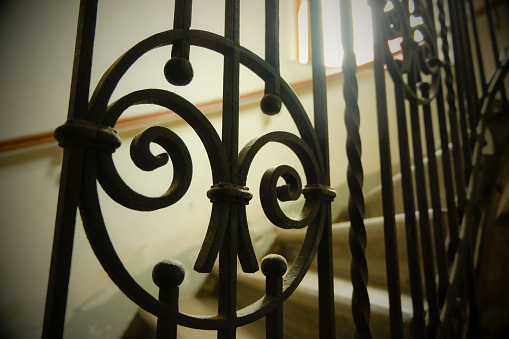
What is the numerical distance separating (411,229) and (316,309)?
50 centimetres

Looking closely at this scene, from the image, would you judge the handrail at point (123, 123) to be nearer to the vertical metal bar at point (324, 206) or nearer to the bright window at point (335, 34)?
the bright window at point (335, 34)

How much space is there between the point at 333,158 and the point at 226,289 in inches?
74.6

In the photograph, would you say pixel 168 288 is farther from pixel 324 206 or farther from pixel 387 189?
pixel 387 189

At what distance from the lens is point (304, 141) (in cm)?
50

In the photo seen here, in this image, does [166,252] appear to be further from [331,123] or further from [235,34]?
[235,34]

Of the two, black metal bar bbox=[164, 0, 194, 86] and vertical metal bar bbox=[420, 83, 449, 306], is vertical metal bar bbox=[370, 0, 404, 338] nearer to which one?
vertical metal bar bbox=[420, 83, 449, 306]

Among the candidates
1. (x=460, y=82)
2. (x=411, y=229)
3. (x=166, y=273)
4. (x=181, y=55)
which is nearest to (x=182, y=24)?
(x=181, y=55)


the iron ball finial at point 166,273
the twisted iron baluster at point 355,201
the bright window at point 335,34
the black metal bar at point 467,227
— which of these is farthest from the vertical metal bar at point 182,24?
the bright window at point 335,34

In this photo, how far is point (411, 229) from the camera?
700 millimetres

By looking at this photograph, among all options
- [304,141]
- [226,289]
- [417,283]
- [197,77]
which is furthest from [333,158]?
[226,289]

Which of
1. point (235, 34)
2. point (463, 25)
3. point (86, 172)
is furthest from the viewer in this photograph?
point (463, 25)

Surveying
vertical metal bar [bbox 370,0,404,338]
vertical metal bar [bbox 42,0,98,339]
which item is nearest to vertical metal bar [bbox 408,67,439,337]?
vertical metal bar [bbox 370,0,404,338]

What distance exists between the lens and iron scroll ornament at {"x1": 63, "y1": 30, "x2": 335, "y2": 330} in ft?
0.97

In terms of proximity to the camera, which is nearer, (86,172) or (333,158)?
(86,172)
